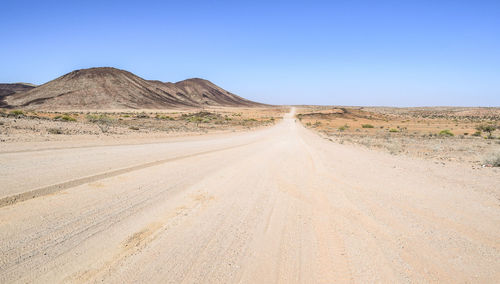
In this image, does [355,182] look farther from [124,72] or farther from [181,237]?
[124,72]

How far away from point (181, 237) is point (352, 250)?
2306 millimetres

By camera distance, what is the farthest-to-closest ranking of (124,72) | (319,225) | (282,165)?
(124,72)
(282,165)
(319,225)

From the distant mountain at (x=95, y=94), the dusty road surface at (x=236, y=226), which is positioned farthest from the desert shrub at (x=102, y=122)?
the distant mountain at (x=95, y=94)

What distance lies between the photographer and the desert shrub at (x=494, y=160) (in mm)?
9445

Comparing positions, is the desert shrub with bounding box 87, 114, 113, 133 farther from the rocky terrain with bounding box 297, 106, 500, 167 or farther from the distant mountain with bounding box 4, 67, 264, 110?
the distant mountain with bounding box 4, 67, 264, 110

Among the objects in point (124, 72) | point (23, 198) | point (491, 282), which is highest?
point (124, 72)

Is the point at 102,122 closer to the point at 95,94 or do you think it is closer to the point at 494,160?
the point at 494,160

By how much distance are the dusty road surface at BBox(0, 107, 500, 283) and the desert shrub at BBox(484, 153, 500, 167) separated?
2.98 m

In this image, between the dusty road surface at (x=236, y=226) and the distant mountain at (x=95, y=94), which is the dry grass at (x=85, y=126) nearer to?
the dusty road surface at (x=236, y=226)

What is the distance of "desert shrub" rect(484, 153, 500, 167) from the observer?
9445 mm

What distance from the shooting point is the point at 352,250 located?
348 centimetres

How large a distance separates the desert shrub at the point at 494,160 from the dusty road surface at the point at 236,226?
2979 mm

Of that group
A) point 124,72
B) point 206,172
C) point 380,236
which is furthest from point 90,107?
point 380,236

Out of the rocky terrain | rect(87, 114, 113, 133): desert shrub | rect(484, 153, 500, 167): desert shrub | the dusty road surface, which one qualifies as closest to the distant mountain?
rect(87, 114, 113, 133): desert shrub
